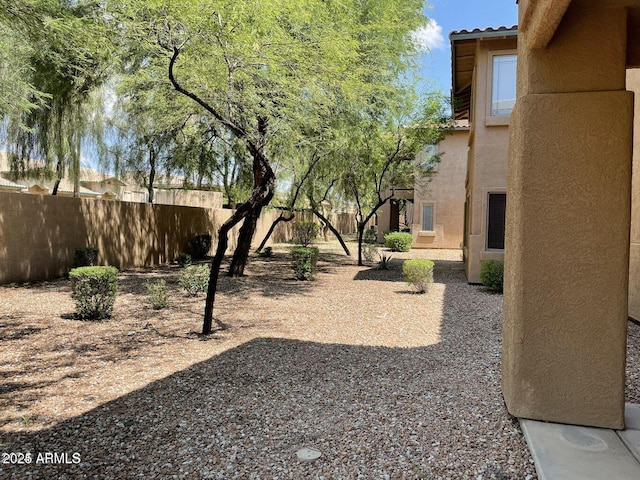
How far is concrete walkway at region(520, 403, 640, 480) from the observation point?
9.29 ft

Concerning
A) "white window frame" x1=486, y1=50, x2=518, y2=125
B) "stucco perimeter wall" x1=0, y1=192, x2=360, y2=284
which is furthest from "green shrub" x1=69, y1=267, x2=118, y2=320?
"white window frame" x1=486, y1=50, x2=518, y2=125

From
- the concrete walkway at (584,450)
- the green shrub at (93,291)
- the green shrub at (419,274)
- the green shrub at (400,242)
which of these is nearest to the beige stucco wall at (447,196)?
the green shrub at (400,242)

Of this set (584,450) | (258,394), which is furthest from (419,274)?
(584,450)

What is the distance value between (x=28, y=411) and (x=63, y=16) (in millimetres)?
5527

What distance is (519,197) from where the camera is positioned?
3.61 m

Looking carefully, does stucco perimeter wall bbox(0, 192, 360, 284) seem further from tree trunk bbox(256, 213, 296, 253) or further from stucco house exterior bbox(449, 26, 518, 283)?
stucco house exterior bbox(449, 26, 518, 283)

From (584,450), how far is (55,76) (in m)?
13.3

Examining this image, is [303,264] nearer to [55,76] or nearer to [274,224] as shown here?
A: [274,224]

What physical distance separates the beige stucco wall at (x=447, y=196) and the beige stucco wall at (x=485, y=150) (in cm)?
1184

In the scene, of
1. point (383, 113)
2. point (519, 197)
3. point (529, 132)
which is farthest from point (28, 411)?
point (383, 113)

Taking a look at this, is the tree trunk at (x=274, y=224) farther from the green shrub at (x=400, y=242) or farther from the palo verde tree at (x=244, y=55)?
the palo verde tree at (x=244, y=55)

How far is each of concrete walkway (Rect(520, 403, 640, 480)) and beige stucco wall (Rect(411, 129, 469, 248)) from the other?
20.7 metres

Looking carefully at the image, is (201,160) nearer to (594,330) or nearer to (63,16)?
(63,16)

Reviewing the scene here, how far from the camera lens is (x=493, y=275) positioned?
35.5 feet
